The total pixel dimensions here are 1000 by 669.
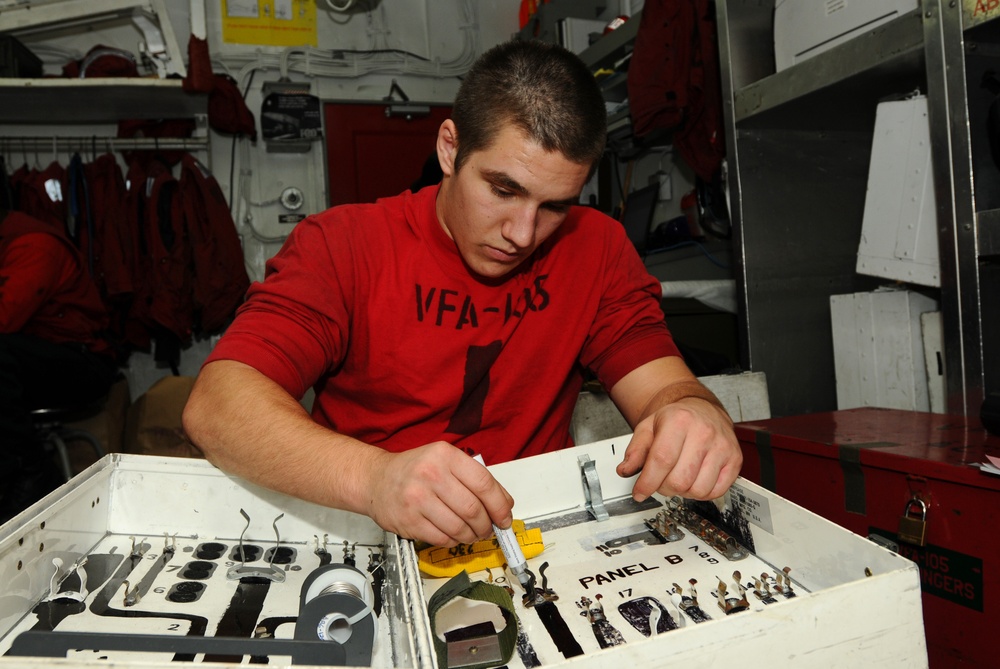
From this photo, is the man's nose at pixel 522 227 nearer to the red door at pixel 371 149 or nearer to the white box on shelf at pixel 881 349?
the white box on shelf at pixel 881 349

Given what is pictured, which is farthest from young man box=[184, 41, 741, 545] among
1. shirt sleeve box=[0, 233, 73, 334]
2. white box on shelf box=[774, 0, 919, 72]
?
shirt sleeve box=[0, 233, 73, 334]

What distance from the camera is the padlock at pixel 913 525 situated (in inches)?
38.1

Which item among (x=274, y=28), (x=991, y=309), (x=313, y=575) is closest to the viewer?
(x=313, y=575)

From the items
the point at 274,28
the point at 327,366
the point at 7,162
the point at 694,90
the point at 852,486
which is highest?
the point at 274,28

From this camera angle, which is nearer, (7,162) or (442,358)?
(442,358)

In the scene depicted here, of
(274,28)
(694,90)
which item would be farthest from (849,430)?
(274,28)

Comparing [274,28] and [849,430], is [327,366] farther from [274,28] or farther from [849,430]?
[274,28]

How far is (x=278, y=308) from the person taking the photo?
3.08 ft

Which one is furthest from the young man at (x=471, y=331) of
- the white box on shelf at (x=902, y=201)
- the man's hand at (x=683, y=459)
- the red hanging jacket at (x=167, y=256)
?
the red hanging jacket at (x=167, y=256)

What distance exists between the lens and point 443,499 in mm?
646

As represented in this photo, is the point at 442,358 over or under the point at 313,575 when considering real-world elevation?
over

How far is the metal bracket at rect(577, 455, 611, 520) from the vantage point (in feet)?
2.86

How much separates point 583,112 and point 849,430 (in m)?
0.75

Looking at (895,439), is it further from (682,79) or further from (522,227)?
(682,79)
